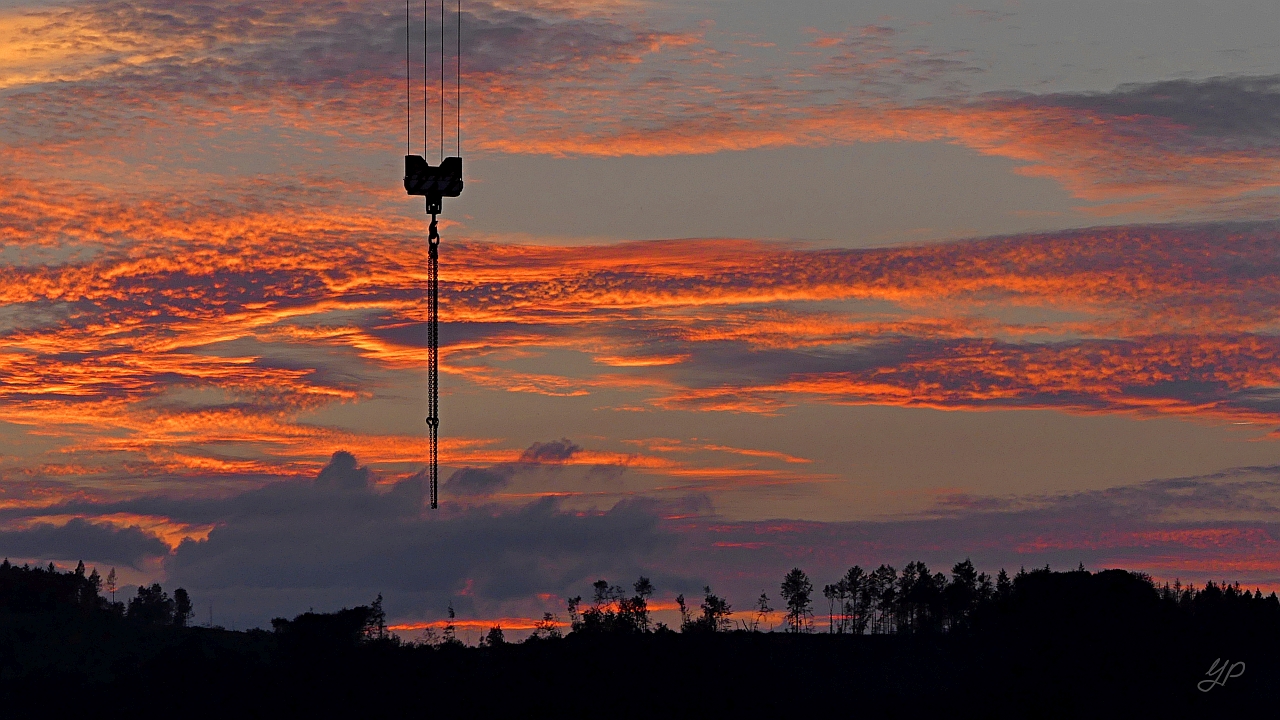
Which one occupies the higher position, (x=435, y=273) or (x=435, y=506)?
(x=435, y=273)

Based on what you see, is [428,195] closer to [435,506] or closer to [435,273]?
[435,273]

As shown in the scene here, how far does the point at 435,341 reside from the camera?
3108 inches

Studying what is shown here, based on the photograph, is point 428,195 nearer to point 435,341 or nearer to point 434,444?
point 435,341

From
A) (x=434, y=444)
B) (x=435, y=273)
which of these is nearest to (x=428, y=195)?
(x=435, y=273)

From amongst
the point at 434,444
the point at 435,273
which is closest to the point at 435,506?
the point at 434,444

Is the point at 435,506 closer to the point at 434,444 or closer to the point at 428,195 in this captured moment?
the point at 434,444

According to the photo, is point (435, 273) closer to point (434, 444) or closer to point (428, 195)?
point (428, 195)

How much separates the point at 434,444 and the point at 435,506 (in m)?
4.13

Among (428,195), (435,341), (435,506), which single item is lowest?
(435,506)

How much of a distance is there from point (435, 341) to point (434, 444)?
526cm

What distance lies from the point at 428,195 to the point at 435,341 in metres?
7.84

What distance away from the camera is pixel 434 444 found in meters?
79.7

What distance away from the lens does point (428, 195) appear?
81.0 meters

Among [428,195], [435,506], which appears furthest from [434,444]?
[428,195]
